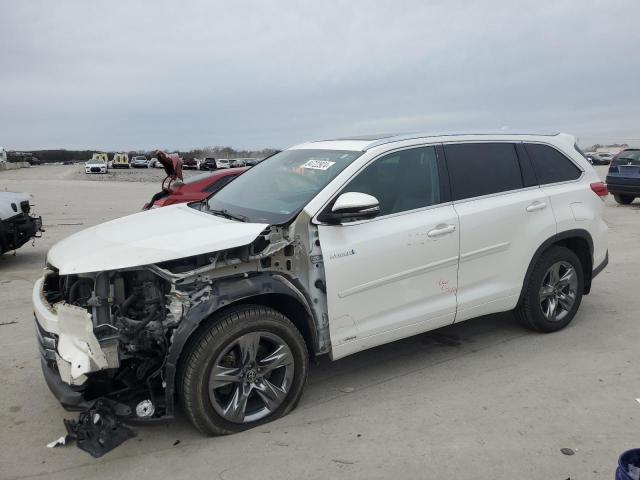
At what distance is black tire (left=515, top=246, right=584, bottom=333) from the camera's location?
15.6 ft

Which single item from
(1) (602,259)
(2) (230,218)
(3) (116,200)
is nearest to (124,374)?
(2) (230,218)

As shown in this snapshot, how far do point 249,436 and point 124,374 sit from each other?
865 millimetres

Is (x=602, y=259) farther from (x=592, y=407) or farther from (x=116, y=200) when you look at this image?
(x=116, y=200)

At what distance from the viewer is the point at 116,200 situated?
20.1 meters

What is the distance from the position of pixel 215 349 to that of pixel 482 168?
8.79 ft

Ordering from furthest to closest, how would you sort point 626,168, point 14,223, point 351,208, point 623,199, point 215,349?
point 623,199, point 626,168, point 14,223, point 351,208, point 215,349

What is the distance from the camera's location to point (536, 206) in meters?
4.64

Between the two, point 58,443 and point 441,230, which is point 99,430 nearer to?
point 58,443

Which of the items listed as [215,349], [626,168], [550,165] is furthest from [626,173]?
[215,349]

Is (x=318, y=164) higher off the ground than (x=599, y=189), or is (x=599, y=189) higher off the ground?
(x=318, y=164)

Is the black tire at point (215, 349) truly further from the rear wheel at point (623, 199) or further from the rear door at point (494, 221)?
the rear wheel at point (623, 199)

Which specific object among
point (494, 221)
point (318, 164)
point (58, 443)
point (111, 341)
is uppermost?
point (318, 164)

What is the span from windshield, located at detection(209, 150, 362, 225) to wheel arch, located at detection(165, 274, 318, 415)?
443 millimetres

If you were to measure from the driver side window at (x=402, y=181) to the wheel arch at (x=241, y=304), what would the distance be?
0.86 metres
